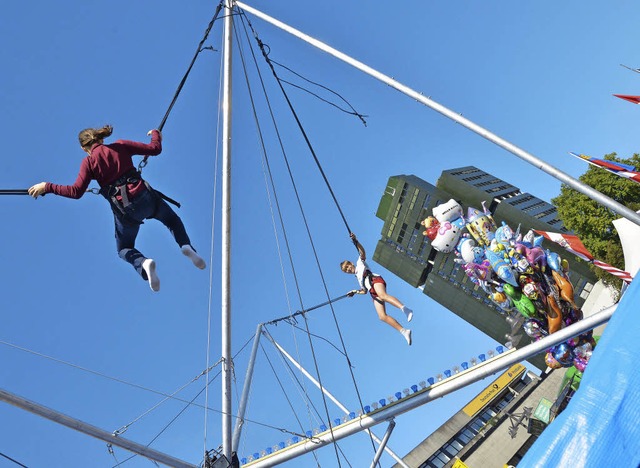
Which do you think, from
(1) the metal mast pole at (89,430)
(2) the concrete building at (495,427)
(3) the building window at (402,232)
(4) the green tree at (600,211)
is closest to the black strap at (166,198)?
(1) the metal mast pole at (89,430)

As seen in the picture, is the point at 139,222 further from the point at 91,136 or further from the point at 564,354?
the point at 564,354

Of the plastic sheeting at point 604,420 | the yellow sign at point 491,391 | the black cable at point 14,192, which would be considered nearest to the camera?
the plastic sheeting at point 604,420

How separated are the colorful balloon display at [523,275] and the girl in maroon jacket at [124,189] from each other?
11002 mm

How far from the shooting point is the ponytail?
9.12 metres

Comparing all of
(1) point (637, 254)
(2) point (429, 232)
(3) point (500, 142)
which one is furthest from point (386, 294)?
(1) point (637, 254)

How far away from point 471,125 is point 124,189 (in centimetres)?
554

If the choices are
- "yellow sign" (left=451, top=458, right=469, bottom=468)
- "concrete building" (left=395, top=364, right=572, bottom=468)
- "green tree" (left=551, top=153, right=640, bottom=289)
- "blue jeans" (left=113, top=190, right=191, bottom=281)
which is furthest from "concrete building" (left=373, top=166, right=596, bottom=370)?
"blue jeans" (left=113, top=190, right=191, bottom=281)

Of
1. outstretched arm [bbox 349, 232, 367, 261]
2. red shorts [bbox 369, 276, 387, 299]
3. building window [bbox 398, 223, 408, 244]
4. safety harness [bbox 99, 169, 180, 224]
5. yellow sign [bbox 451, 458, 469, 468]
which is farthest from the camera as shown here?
building window [bbox 398, 223, 408, 244]

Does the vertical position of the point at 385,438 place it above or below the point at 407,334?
below

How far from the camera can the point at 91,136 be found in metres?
9.13

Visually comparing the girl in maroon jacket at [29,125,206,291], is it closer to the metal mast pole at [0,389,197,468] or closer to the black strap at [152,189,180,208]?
the black strap at [152,189,180,208]

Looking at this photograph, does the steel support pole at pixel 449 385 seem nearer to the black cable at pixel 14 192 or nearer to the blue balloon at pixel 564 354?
the black cable at pixel 14 192

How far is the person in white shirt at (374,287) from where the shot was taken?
39.5 ft

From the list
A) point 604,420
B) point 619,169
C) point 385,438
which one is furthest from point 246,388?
point 619,169
